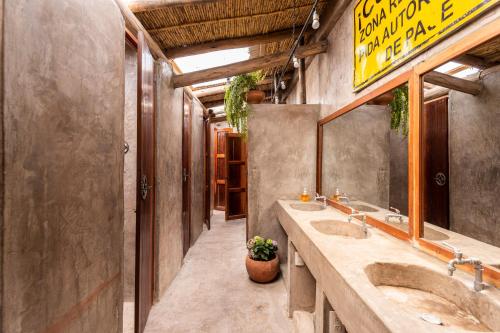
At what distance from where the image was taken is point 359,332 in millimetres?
868

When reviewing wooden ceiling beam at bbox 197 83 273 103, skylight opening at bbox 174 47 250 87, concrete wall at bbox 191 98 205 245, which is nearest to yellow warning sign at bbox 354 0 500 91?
skylight opening at bbox 174 47 250 87

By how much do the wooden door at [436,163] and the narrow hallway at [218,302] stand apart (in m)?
1.52

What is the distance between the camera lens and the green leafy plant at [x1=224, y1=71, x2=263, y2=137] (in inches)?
125

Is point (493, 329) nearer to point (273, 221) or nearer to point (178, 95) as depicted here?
point (273, 221)

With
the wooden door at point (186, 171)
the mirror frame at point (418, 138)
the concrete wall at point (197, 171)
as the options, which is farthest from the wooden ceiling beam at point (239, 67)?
the mirror frame at point (418, 138)

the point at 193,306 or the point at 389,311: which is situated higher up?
the point at 389,311

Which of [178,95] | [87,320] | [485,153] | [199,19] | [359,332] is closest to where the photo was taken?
[359,332]

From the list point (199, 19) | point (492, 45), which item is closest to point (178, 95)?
point (199, 19)

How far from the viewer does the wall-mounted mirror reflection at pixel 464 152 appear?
3.24ft

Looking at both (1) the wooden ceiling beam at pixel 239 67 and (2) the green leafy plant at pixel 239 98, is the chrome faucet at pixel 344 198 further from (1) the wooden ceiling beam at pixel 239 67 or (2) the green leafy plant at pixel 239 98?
(1) the wooden ceiling beam at pixel 239 67

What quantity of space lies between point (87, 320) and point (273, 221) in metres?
2.28

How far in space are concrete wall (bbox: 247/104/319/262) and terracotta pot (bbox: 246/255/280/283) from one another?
0.71m

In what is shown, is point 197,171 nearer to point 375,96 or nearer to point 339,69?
point 339,69

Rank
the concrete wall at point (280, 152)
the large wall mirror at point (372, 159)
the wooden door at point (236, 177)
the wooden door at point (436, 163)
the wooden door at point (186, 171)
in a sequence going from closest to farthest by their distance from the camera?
the wooden door at point (436, 163)
the large wall mirror at point (372, 159)
the concrete wall at point (280, 152)
the wooden door at point (186, 171)
the wooden door at point (236, 177)
